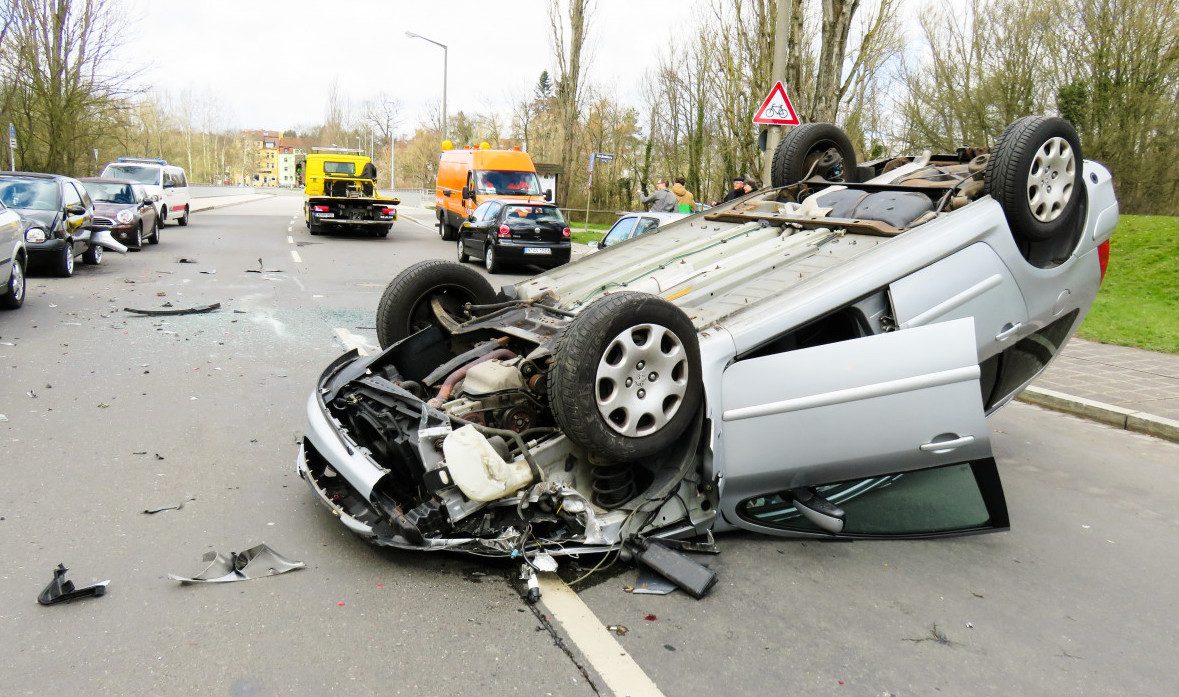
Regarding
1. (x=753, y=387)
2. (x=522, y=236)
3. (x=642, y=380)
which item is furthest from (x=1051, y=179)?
(x=522, y=236)

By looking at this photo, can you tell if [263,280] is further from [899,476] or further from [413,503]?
[899,476]

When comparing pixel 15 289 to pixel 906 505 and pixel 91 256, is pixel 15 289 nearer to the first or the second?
pixel 91 256

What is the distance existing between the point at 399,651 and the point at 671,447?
1.56 meters

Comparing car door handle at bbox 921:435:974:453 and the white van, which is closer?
car door handle at bbox 921:435:974:453

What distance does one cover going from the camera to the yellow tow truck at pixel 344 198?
78.7ft

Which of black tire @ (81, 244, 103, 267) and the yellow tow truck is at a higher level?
the yellow tow truck

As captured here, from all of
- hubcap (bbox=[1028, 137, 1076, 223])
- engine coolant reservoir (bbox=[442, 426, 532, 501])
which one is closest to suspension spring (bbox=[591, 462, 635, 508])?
engine coolant reservoir (bbox=[442, 426, 532, 501])

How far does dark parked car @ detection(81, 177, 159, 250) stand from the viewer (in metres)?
17.6

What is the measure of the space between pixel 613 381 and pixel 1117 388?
20.6ft

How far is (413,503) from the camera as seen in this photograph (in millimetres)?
4023

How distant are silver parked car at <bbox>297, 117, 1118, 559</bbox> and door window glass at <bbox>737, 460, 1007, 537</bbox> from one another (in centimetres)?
1

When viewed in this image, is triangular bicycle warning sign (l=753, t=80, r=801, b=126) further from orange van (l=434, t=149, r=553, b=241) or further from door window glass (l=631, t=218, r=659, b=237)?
orange van (l=434, t=149, r=553, b=241)

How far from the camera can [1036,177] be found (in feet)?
14.8

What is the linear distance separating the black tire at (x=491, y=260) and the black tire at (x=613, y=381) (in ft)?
44.3
